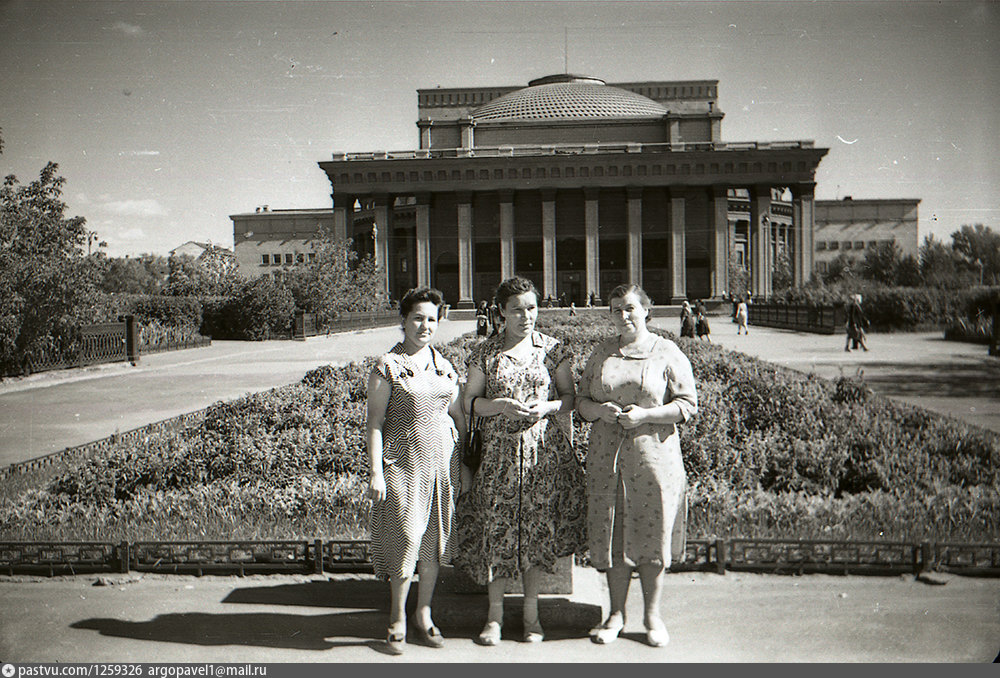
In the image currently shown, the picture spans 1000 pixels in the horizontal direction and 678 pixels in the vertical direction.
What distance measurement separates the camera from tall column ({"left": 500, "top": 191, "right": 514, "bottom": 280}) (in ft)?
214

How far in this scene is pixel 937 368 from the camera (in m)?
15.6

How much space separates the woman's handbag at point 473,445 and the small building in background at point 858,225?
76.0 m

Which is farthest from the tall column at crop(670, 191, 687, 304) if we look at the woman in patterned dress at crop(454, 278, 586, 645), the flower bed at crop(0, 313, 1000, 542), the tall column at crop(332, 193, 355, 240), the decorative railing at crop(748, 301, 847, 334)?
the woman in patterned dress at crop(454, 278, 586, 645)

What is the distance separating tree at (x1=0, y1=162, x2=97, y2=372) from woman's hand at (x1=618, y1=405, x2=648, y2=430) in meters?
11.7

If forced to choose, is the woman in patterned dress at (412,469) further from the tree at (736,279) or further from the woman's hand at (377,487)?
the tree at (736,279)

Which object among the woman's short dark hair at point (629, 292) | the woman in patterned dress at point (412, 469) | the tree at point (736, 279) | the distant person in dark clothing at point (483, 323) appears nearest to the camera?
the woman in patterned dress at point (412, 469)

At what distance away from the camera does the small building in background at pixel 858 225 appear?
74875 millimetres

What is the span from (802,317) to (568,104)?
153 ft

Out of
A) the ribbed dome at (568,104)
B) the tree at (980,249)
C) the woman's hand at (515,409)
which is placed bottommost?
the woman's hand at (515,409)

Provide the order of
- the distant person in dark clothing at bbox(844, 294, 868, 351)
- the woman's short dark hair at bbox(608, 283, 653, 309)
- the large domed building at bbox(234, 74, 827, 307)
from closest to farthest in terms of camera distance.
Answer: the woman's short dark hair at bbox(608, 283, 653, 309) → the distant person in dark clothing at bbox(844, 294, 868, 351) → the large domed building at bbox(234, 74, 827, 307)

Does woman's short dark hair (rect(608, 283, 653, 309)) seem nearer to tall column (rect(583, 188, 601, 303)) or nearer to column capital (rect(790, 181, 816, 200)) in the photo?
tall column (rect(583, 188, 601, 303))

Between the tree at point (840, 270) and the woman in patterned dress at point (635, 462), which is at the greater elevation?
the tree at point (840, 270)

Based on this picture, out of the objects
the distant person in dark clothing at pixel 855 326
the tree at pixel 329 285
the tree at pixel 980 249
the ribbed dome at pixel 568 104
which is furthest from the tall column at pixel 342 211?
the distant person in dark clothing at pixel 855 326
